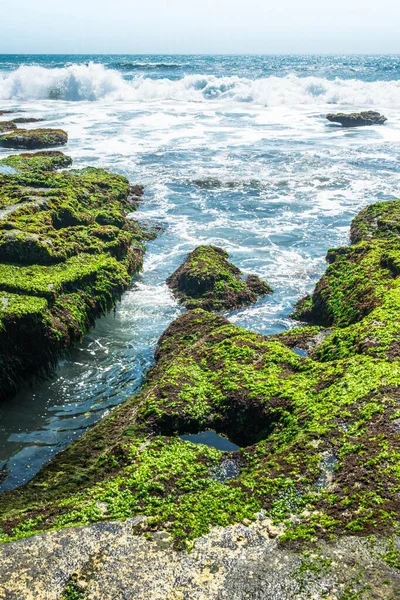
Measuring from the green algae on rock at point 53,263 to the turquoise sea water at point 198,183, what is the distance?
28.8 inches

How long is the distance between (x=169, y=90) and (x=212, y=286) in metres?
72.1

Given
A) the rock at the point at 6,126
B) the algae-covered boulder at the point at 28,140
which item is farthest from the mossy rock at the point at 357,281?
the rock at the point at 6,126

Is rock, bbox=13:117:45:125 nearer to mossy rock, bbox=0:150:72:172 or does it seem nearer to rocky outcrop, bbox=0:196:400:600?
mossy rock, bbox=0:150:72:172

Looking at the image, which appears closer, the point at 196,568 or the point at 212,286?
the point at 196,568

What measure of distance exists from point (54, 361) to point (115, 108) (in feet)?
199

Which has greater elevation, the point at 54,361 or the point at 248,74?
the point at 248,74

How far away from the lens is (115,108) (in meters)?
67.4

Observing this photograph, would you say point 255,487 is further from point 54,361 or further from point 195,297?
point 195,297

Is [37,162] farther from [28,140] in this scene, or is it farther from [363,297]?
[363,297]

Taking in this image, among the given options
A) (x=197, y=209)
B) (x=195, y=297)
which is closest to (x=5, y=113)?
(x=197, y=209)

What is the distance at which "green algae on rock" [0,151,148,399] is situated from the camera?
12.9 meters

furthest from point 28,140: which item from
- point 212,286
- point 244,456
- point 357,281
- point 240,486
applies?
point 240,486

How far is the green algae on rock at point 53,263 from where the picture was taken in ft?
42.3

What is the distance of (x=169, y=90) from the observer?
270 ft
